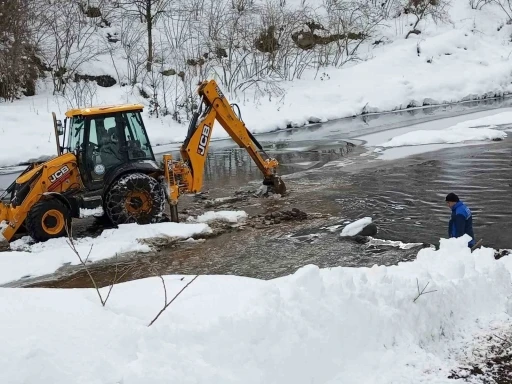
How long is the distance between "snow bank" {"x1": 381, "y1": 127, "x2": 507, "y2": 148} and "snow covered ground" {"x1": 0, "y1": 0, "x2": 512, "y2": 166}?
7.86m

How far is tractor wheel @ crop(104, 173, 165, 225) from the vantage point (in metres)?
9.14

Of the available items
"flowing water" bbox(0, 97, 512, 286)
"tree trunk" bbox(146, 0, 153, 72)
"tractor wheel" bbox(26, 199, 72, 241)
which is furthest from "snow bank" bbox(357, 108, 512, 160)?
"tree trunk" bbox(146, 0, 153, 72)

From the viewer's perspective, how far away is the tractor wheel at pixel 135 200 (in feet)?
30.0

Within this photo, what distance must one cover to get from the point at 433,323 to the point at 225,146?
54.3 ft

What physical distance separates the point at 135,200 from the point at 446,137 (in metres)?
11.7

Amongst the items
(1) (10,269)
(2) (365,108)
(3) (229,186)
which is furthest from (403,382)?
(2) (365,108)

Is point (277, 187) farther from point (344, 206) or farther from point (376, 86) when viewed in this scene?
point (376, 86)

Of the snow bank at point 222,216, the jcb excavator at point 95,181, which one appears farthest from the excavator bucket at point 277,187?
the jcb excavator at point 95,181

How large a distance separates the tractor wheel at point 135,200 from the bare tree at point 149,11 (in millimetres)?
19736

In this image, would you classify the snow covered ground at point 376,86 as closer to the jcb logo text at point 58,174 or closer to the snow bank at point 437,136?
the snow bank at point 437,136

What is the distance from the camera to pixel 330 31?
34062 mm

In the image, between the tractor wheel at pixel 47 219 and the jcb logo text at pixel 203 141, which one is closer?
the tractor wheel at pixel 47 219

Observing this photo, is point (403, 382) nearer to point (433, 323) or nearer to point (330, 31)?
point (433, 323)

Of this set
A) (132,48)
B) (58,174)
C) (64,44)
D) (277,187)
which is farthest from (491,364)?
(132,48)
